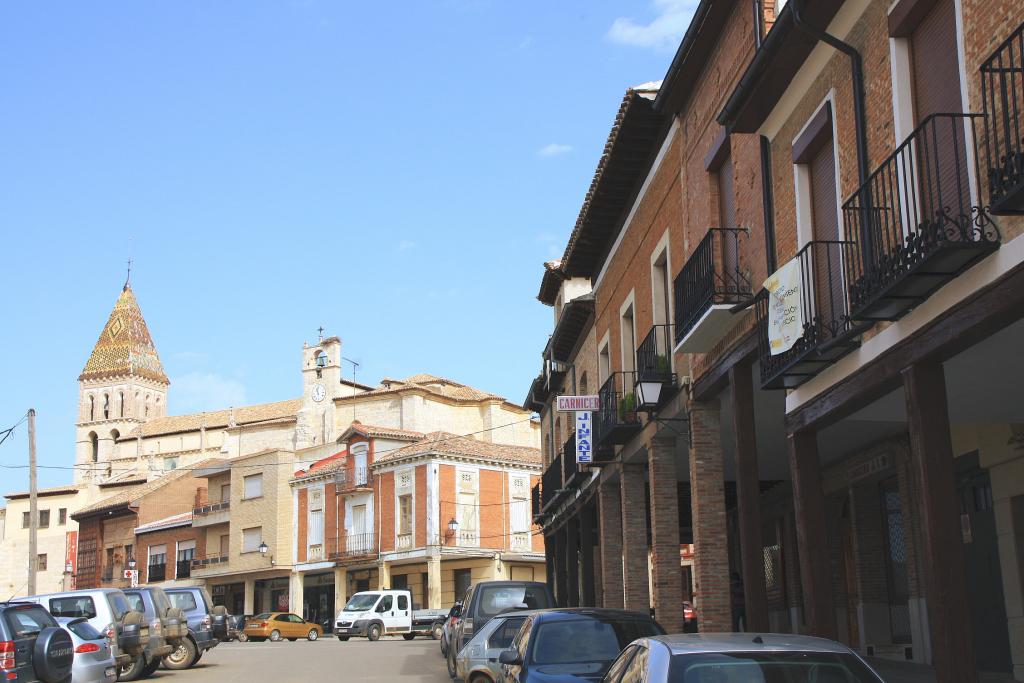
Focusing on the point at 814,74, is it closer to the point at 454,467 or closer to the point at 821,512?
the point at 821,512

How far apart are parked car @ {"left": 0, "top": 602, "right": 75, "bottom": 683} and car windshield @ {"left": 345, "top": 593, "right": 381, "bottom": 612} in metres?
31.3

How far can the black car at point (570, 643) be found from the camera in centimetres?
1064

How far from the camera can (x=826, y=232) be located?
12.1m

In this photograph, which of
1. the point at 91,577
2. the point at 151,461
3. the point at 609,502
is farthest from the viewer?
the point at 151,461

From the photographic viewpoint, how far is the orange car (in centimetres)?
4609

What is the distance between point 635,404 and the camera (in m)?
19.4

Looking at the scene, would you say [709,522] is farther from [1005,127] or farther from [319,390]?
[319,390]

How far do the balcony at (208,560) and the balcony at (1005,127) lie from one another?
6200cm

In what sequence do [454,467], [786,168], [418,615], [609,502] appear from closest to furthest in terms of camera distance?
[786,168] → [609,502] → [418,615] → [454,467]

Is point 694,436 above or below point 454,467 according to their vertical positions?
below

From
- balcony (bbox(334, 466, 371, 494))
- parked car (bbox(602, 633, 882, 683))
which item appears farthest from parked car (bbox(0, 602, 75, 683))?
balcony (bbox(334, 466, 371, 494))

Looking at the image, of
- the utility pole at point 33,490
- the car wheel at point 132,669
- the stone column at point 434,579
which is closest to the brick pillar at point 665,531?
the car wheel at point 132,669

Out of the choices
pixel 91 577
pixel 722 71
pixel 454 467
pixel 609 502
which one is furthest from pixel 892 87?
pixel 91 577

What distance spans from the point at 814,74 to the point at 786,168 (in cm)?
129
